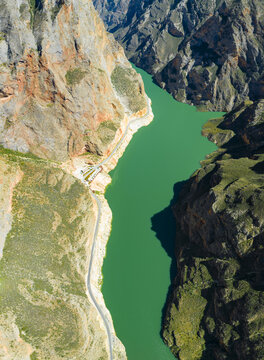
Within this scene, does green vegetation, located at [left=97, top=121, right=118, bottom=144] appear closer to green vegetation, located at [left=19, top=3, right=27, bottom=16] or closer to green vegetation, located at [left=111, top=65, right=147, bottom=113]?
green vegetation, located at [left=111, top=65, right=147, bottom=113]

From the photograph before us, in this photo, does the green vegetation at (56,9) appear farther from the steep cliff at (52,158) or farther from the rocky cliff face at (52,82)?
the steep cliff at (52,158)

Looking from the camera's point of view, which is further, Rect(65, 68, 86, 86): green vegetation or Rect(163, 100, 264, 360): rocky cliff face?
Rect(65, 68, 86, 86): green vegetation

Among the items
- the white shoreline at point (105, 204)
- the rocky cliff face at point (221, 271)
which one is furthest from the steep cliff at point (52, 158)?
the rocky cliff face at point (221, 271)

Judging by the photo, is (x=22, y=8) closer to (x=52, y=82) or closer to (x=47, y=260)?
(x=52, y=82)

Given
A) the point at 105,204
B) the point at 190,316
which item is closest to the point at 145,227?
the point at 105,204

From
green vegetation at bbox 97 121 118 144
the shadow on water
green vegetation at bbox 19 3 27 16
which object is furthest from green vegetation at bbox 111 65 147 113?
the shadow on water

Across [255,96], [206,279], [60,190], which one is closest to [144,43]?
[255,96]

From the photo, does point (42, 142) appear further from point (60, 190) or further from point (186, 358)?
point (186, 358)
